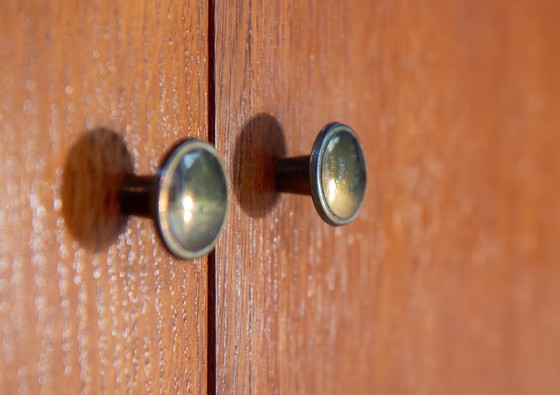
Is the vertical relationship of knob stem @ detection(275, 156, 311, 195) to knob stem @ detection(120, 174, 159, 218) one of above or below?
above

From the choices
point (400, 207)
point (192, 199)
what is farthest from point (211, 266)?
point (400, 207)

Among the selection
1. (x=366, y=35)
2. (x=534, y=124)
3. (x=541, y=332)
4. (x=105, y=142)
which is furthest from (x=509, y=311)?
(x=105, y=142)

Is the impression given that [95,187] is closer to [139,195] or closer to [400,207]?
[139,195]

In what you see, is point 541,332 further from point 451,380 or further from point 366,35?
point 366,35
